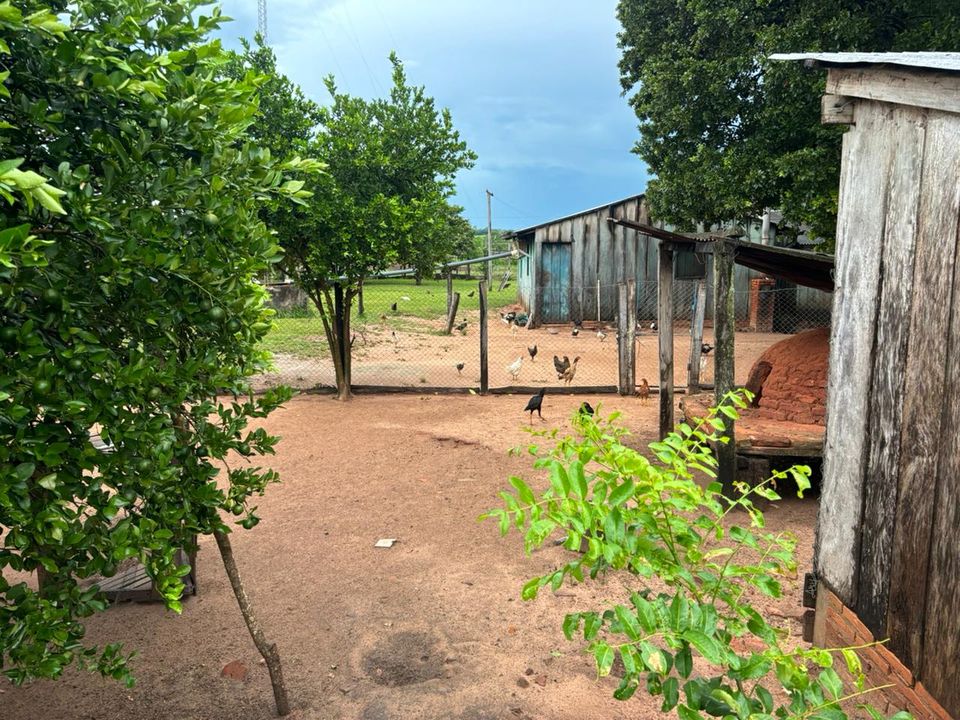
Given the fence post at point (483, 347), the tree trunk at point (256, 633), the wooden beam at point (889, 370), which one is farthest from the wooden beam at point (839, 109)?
the fence post at point (483, 347)

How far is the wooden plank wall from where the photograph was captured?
2.73 m

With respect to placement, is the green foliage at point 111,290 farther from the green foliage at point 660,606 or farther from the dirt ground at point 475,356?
the dirt ground at point 475,356

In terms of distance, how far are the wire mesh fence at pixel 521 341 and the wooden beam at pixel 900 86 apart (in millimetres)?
8161

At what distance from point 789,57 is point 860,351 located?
5.15 ft

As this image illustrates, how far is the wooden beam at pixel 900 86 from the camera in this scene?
273cm

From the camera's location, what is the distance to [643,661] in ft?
4.77

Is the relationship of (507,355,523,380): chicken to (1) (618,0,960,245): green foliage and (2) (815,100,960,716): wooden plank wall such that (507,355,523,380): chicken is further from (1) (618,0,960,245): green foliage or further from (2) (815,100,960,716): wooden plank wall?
(2) (815,100,960,716): wooden plank wall

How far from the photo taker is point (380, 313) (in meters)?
23.9

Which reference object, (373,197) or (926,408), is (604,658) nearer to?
(926,408)

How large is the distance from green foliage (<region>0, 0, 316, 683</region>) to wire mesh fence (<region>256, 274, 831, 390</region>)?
334 inches

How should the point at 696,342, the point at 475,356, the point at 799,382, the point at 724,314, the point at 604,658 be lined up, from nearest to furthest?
the point at 604,658
the point at 724,314
the point at 799,382
the point at 696,342
the point at 475,356

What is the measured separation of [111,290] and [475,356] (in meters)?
13.3

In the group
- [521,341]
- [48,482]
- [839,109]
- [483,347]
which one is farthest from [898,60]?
[521,341]

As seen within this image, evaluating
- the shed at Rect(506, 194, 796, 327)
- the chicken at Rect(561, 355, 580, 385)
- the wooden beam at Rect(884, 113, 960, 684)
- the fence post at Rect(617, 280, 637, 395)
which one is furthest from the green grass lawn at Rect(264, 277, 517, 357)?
the wooden beam at Rect(884, 113, 960, 684)
